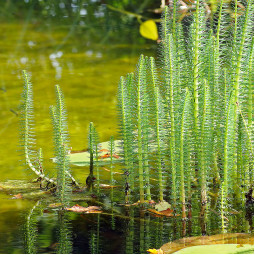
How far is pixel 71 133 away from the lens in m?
3.31

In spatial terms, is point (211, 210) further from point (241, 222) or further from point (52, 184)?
point (52, 184)

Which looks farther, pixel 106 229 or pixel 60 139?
pixel 60 139

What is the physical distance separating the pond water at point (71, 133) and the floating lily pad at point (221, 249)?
13cm

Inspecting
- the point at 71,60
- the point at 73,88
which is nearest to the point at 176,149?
the point at 73,88

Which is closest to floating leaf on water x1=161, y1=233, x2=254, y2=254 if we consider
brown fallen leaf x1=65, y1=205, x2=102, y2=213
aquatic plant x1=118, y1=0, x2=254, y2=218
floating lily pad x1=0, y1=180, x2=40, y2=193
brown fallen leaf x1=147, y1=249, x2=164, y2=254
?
brown fallen leaf x1=147, y1=249, x2=164, y2=254

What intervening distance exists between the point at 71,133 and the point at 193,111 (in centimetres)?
133

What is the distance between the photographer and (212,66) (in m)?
2.24

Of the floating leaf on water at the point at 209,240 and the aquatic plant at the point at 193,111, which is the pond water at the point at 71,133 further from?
the aquatic plant at the point at 193,111

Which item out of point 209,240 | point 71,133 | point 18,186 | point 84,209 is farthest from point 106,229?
point 71,133

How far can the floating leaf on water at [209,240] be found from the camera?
1877mm

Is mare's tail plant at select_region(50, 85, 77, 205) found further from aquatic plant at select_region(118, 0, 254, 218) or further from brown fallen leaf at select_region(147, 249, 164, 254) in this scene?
brown fallen leaf at select_region(147, 249, 164, 254)

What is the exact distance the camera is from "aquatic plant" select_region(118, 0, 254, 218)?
2.06 metres

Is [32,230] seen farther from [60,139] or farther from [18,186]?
[18,186]

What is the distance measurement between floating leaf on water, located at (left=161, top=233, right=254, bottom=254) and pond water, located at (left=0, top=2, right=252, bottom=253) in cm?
5
